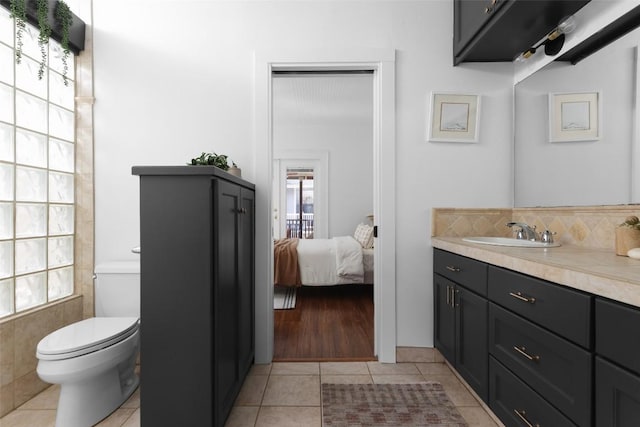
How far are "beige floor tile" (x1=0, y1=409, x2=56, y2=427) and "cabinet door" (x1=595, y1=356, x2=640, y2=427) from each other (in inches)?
91.0

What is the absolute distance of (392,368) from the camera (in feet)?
6.81

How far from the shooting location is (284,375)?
199cm

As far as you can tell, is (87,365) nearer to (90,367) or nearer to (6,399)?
(90,367)

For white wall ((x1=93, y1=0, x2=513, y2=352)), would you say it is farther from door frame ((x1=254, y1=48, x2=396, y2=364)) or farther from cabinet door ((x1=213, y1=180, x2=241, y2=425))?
cabinet door ((x1=213, y1=180, x2=241, y2=425))

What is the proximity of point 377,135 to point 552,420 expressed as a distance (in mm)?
1726

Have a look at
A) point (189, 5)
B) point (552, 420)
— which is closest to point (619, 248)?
point (552, 420)

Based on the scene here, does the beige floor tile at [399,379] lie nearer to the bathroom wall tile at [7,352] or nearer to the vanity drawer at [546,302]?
the vanity drawer at [546,302]

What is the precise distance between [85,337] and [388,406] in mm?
1569

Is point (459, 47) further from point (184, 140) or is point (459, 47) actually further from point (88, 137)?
point (88, 137)

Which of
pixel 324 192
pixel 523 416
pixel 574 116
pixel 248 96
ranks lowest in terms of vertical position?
pixel 523 416

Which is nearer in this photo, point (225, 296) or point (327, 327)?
point (225, 296)

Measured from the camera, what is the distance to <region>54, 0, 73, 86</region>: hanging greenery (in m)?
1.92

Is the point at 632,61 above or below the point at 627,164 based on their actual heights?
above

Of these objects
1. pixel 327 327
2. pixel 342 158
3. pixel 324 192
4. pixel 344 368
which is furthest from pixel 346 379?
pixel 342 158
